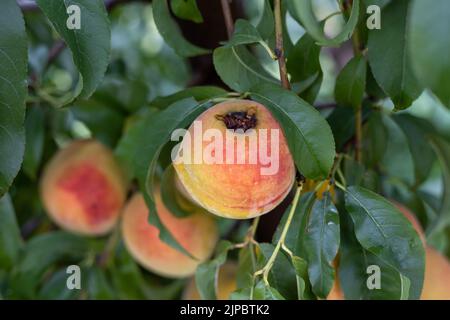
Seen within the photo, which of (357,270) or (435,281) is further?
(435,281)

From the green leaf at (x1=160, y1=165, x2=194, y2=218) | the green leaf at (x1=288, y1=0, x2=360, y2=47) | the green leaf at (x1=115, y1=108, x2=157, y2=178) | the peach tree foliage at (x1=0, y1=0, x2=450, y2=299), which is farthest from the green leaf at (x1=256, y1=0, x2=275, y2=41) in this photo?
the green leaf at (x1=115, y1=108, x2=157, y2=178)

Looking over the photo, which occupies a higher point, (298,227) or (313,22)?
(313,22)

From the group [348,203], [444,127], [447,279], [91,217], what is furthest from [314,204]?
[444,127]

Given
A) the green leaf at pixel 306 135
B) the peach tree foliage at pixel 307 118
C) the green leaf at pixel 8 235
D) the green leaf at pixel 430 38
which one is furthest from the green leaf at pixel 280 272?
the green leaf at pixel 8 235

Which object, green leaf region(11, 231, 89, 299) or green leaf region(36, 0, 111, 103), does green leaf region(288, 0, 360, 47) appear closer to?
green leaf region(36, 0, 111, 103)

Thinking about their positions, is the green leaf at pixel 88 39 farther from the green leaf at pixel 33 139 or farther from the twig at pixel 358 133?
the green leaf at pixel 33 139

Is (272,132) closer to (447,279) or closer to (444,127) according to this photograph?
(447,279)

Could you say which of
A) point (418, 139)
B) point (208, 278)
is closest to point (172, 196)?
point (208, 278)

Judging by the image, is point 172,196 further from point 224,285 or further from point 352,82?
point 352,82
